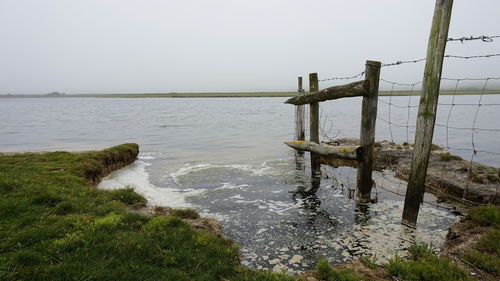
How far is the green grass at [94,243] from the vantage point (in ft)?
15.4

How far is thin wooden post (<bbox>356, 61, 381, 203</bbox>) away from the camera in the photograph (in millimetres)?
8473

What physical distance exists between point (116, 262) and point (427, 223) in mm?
7944

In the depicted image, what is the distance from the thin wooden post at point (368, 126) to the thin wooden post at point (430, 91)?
1708 mm

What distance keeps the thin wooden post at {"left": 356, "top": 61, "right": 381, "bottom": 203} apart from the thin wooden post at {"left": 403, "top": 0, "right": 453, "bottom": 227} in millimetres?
1708

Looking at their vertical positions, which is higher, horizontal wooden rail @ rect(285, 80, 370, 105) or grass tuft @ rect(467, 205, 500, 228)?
horizontal wooden rail @ rect(285, 80, 370, 105)

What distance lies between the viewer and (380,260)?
609 cm

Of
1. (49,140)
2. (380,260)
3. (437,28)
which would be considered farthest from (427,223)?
(49,140)

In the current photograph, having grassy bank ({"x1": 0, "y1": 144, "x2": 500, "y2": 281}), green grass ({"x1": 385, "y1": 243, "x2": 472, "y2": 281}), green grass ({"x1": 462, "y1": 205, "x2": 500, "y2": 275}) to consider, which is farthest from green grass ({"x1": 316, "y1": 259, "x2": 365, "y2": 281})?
green grass ({"x1": 462, "y1": 205, "x2": 500, "y2": 275})

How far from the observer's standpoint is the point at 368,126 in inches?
343

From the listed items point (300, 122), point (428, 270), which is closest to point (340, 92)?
point (428, 270)

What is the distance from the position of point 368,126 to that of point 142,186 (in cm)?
935

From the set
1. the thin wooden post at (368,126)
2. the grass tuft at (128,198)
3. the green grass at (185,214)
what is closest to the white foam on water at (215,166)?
the grass tuft at (128,198)

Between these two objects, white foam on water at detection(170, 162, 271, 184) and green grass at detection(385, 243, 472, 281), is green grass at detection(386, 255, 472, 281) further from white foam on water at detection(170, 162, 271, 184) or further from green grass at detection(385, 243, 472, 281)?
white foam on water at detection(170, 162, 271, 184)

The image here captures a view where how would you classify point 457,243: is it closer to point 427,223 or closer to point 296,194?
point 427,223
